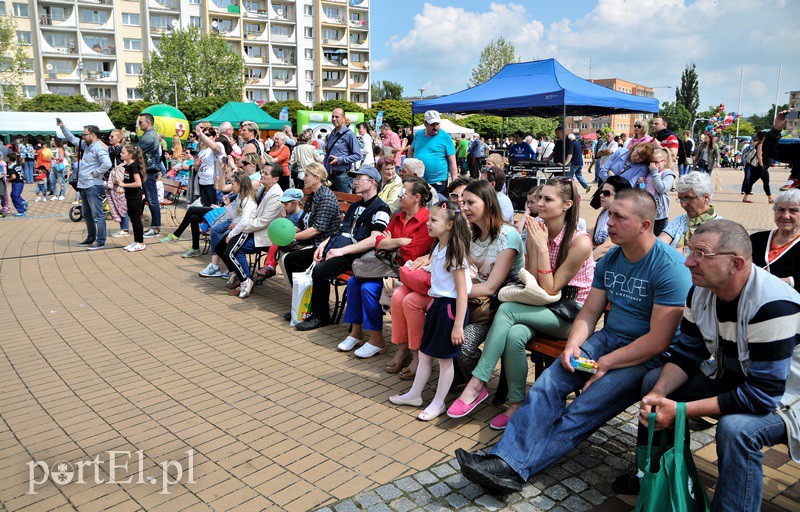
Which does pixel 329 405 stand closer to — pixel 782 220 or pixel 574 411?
pixel 574 411

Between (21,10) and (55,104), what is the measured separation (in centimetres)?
2279

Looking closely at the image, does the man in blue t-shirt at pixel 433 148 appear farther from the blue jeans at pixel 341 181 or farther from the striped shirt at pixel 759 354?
the striped shirt at pixel 759 354

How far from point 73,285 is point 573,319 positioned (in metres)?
7.00

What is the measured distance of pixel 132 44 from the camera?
7144 centimetres

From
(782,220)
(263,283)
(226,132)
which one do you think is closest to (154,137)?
(226,132)

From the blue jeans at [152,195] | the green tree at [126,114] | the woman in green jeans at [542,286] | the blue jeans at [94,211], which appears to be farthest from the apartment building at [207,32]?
the woman in green jeans at [542,286]

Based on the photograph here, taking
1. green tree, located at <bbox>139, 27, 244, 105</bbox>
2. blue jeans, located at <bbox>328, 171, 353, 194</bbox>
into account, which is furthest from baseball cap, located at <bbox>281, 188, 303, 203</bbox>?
green tree, located at <bbox>139, 27, 244, 105</bbox>

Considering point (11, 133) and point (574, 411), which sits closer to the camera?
point (574, 411)

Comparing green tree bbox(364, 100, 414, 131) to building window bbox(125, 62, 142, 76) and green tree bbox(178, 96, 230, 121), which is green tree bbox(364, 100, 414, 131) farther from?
building window bbox(125, 62, 142, 76)

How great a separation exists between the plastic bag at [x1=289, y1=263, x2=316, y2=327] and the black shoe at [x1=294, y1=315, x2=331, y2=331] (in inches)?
1.9

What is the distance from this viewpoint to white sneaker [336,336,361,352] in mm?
5488

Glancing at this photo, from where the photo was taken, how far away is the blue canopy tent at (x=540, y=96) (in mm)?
11859

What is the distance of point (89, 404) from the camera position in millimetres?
4441

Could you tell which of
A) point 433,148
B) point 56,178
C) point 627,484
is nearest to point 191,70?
point 56,178
